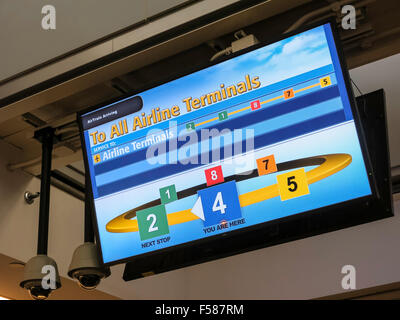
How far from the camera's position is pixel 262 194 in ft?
6.92

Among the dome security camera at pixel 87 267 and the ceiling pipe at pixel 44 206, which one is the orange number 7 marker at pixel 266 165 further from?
the ceiling pipe at pixel 44 206

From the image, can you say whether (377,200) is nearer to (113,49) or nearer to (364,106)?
(364,106)

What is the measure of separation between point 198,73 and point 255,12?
1.08 ft

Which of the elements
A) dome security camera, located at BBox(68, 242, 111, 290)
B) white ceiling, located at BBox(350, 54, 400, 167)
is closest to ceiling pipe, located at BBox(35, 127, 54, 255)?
dome security camera, located at BBox(68, 242, 111, 290)

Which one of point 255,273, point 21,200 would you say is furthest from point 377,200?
point 255,273

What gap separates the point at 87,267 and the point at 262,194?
2.75 ft

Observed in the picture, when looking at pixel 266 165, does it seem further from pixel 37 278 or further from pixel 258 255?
pixel 258 255

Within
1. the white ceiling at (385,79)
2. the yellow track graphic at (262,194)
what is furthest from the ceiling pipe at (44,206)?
the white ceiling at (385,79)

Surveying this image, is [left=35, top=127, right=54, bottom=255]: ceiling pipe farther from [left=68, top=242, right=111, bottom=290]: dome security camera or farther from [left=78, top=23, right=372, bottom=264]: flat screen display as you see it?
[left=78, top=23, right=372, bottom=264]: flat screen display

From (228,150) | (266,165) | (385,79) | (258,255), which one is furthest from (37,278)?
(385,79)

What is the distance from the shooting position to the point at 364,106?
224 centimetres

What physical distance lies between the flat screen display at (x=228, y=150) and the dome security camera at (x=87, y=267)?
19 cm

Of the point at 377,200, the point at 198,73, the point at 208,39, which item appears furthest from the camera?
the point at 208,39

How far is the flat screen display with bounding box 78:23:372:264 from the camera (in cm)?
205
